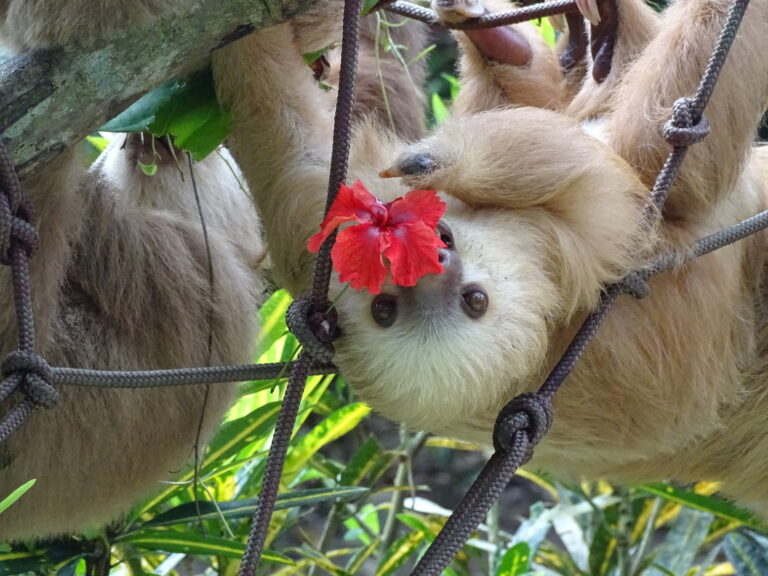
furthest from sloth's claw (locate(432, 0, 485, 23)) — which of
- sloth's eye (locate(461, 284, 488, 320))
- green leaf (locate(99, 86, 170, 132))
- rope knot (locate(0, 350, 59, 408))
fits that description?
rope knot (locate(0, 350, 59, 408))

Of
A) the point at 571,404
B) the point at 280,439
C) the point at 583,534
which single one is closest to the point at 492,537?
the point at 583,534

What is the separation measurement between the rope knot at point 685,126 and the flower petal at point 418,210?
58 cm

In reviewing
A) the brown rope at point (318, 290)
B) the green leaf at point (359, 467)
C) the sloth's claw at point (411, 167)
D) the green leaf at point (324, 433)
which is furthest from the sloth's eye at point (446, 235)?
the green leaf at point (359, 467)

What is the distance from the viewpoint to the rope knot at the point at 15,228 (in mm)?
1668

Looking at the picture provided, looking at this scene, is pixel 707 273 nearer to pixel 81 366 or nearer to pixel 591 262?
pixel 591 262

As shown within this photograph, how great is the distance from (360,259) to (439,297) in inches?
11.0

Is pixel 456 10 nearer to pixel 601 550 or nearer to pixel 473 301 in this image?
pixel 473 301

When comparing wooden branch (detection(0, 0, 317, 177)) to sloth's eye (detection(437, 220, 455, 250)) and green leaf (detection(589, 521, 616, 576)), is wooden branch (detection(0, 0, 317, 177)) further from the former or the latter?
green leaf (detection(589, 521, 616, 576))

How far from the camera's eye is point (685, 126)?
1.94 m

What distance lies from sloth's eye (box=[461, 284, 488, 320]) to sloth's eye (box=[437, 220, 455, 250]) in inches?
3.5

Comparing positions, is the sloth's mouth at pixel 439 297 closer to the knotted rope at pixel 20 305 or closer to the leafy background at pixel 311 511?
the leafy background at pixel 311 511

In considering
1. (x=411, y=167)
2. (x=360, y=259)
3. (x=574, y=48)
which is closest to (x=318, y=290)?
(x=360, y=259)

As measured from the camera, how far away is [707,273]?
7.18 feet

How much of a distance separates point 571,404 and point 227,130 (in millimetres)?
966
